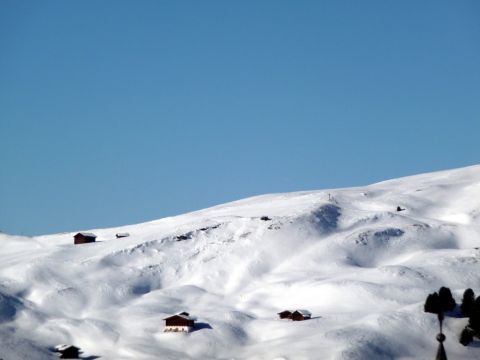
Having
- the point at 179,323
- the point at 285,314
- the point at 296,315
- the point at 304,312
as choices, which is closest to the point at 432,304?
the point at 304,312

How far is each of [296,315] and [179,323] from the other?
42.0 feet

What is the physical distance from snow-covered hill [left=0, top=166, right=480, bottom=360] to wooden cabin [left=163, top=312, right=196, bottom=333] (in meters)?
1.08

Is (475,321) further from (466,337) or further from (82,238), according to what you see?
(82,238)

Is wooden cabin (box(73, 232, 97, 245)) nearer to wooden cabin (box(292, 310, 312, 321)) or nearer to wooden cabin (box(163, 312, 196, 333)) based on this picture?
wooden cabin (box(163, 312, 196, 333))

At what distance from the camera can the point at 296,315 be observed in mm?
75438

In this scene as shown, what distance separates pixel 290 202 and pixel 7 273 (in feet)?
175

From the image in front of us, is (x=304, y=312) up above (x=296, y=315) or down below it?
above

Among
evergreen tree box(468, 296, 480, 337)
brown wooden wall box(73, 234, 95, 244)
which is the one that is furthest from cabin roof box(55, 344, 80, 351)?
brown wooden wall box(73, 234, 95, 244)

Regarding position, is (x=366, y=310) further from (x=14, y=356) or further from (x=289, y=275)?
(x=14, y=356)

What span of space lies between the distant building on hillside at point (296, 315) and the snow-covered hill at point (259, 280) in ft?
3.47

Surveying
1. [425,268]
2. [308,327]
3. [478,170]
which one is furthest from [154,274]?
[478,170]

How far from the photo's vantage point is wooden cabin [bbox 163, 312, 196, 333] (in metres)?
73.6

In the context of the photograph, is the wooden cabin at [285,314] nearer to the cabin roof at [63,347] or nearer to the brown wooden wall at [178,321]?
the brown wooden wall at [178,321]

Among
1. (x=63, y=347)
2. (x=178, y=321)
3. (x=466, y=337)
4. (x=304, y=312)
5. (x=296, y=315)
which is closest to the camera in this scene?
(x=466, y=337)
